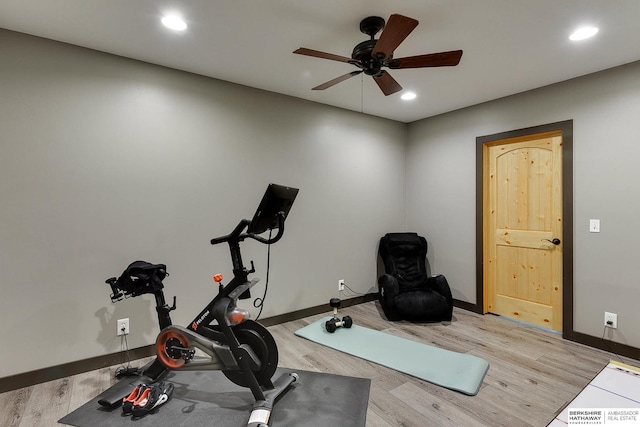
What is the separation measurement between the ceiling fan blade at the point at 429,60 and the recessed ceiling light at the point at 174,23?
149cm

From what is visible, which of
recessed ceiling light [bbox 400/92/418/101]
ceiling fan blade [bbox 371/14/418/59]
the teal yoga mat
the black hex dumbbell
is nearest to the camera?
ceiling fan blade [bbox 371/14/418/59]

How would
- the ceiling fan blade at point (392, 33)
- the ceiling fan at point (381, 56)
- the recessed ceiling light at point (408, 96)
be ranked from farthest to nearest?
1. the recessed ceiling light at point (408, 96)
2. the ceiling fan at point (381, 56)
3. the ceiling fan blade at point (392, 33)

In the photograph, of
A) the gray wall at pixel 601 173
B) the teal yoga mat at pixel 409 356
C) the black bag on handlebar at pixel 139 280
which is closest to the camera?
the black bag on handlebar at pixel 139 280

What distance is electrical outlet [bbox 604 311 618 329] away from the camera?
9.95ft

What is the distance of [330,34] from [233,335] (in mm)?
2276

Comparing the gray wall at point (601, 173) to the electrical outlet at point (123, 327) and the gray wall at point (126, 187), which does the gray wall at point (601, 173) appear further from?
the electrical outlet at point (123, 327)

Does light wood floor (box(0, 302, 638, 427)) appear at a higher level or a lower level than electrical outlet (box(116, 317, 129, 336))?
lower

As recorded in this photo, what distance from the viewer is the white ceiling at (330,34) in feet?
6.98

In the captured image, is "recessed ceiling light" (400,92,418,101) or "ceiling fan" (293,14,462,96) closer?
"ceiling fan" (293,14,462,96)

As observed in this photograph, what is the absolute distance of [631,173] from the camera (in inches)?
116

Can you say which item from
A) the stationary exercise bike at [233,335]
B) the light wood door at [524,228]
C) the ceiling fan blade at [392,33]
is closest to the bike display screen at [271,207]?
the stationary exercise bike at [233,335]

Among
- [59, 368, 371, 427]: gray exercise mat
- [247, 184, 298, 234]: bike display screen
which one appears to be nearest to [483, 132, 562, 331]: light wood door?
[59, 368, 371, 427]: gray exercise mat

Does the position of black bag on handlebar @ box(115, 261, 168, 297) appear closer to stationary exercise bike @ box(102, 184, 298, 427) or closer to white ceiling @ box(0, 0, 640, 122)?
stationary exercise bike @ box(102, 184, 298, 427)

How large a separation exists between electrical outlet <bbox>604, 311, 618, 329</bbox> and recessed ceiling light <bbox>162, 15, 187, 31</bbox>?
438 centimetres
